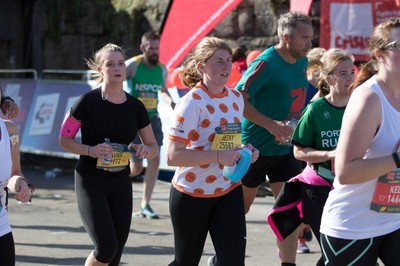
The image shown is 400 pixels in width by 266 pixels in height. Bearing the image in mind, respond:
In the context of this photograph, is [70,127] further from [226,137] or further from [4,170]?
[4,170]

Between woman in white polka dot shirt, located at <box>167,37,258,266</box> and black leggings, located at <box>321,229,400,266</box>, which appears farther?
woman in white polka dot shirt, located at <box>167,37,258,266</box>

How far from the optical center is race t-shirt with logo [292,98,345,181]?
5613 millimetres

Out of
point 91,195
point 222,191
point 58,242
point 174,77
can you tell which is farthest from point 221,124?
point 174,77

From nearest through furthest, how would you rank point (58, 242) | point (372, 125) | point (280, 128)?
1. point (372, 125)
2. point (280, 128)
3. point (58, 242)

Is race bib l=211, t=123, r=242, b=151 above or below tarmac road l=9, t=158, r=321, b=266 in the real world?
above

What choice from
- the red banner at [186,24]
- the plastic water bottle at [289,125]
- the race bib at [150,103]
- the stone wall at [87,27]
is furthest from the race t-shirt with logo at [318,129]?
the stone wall at [87,27]

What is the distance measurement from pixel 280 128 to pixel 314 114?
0.85 metres

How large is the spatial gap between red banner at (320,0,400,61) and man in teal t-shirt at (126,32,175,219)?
9.05 feet

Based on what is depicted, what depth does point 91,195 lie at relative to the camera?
5.82 meters

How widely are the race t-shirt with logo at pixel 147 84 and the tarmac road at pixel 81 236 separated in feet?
3.87

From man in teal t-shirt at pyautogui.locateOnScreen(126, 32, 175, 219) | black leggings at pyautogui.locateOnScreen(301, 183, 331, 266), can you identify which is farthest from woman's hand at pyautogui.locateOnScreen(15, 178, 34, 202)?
man in teal t-shirt at pyautogui.locateOnScreen(126, 32, 175, 219)

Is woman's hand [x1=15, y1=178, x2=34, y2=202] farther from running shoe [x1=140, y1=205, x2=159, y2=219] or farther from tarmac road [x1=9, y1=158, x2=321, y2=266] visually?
running shoe [x1=140, y1=205, x2=159, y2=219]

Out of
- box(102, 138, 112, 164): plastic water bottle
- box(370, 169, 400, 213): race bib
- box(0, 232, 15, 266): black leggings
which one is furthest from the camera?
box(102, 138, 112, 164): plastic water bottle

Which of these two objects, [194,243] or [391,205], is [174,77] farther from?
[391,205]
